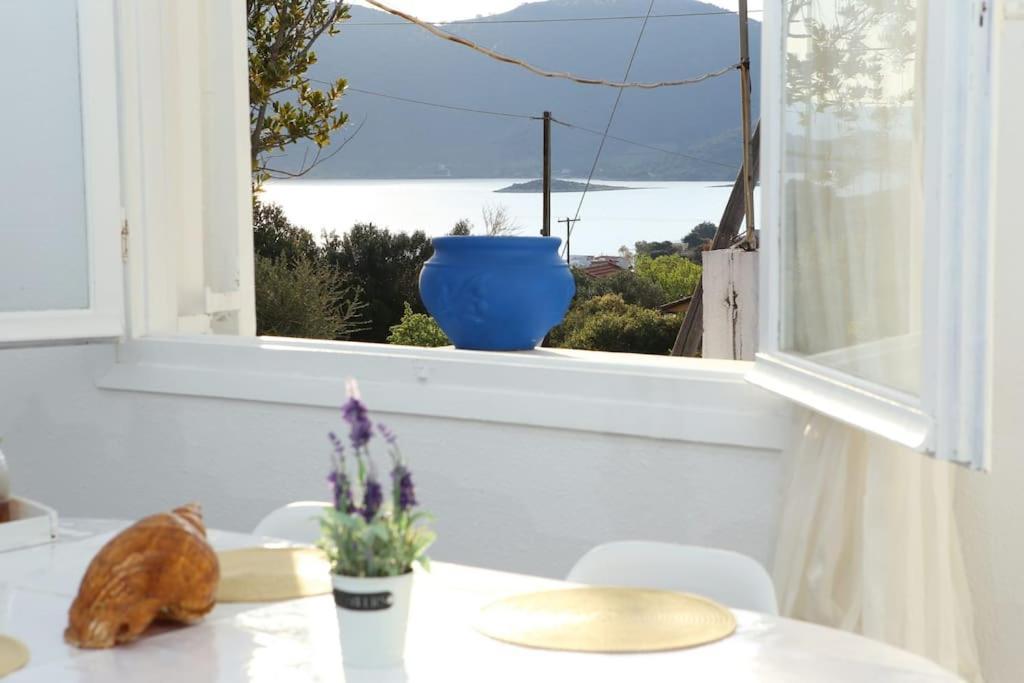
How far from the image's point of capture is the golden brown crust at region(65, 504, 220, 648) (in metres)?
1.26

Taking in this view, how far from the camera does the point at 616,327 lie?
42.5ft

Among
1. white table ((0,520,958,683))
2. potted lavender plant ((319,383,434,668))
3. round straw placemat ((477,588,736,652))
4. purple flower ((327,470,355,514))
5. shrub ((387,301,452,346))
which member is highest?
purple flower ((327,470,355,514))

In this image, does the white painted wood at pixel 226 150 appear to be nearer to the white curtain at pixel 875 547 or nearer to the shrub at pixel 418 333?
the white curtain at pixel 875 547

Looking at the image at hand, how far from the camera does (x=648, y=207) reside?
17.1 m

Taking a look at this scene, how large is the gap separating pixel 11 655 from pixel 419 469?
4.61ft

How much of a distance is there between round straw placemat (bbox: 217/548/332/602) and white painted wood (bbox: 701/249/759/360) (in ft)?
8.75

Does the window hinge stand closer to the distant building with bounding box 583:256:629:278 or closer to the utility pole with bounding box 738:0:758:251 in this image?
the utility pole with bounding box 738:0:758:251

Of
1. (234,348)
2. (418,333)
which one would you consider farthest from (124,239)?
(418,333)

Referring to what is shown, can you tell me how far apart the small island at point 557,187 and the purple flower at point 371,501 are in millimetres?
13462

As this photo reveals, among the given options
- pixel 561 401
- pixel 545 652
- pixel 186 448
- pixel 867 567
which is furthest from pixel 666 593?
pixel 186 448

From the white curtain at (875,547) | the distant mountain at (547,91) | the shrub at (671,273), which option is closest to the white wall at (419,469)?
the white curtain at (875,547)

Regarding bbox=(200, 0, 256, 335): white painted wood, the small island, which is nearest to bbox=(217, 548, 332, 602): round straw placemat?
bbox=(200, 0, 256, 335): white painted wood

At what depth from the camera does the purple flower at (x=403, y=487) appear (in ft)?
3.57

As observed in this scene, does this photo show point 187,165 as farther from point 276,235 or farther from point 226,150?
point 276,235
